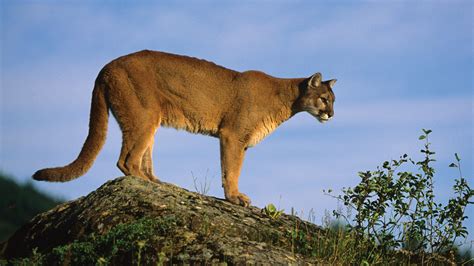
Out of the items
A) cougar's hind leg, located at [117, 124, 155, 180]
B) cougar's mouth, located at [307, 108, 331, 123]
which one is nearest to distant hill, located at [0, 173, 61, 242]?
cougar's hind leg, located at [117, 124, 155, 180]

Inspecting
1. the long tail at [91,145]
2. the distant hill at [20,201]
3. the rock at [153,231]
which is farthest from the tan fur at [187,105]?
the distant hill at [20,201]

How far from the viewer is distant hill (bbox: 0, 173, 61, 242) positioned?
15883mm

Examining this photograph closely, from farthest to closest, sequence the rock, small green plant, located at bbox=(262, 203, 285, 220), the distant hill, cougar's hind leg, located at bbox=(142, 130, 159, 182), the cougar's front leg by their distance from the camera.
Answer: the distant hill → cougar's hind leg, located at bbox=(142, 130, 159, 182) → the cougar's front leg → small green plant, located at bbox=(262, 203, 285, 220) → the rock

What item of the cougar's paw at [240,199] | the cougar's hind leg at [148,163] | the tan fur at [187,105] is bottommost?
the cougar's paw at [240,199]

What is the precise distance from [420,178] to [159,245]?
12.6 feet

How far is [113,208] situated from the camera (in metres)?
8.08

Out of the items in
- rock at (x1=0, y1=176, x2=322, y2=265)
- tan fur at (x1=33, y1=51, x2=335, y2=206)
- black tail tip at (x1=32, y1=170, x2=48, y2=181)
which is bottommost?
rock at (x1=0, y1=176, x2=322, y2=265)

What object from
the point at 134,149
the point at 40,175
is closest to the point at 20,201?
the point at 40,175

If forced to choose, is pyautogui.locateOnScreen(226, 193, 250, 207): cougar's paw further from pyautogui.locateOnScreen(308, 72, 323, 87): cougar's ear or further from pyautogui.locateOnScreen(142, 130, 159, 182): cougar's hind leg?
pyautogui.locateOnScreen(308, 72, 323, 87): cougar's ear

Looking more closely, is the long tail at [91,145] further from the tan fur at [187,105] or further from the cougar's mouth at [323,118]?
the cougar's mouth at [323,118]

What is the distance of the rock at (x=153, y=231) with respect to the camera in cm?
691

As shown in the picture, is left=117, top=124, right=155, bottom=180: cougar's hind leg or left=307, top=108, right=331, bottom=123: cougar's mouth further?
left=307, top=108, right=331, bottom=123: cougar's mouth

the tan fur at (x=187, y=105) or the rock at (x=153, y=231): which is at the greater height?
the tan fur at (x=187, y=105)

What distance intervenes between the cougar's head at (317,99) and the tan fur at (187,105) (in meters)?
0.02
